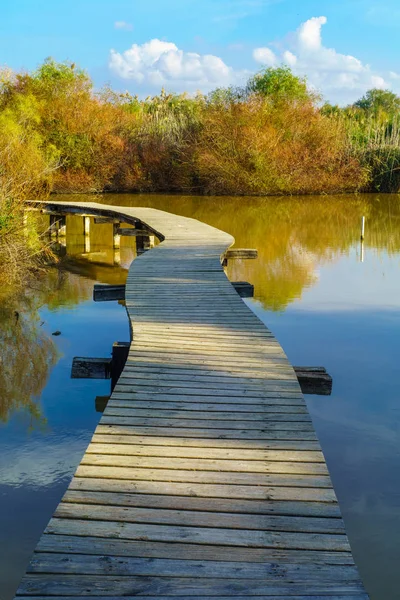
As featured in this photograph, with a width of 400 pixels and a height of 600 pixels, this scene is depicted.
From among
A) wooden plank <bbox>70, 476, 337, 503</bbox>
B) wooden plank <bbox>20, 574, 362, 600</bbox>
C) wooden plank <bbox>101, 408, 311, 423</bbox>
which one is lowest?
wooden plank <bbox>20, 574, 362, 600</bbox>

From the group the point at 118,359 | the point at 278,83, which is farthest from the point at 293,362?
the point at 278,83

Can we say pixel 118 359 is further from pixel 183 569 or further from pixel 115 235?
pixel 115 235

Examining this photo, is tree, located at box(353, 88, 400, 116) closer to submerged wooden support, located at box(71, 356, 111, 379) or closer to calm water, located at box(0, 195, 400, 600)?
calm water, located at box(0, 195, 400, 600)

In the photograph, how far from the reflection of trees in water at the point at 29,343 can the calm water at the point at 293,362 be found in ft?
0.05

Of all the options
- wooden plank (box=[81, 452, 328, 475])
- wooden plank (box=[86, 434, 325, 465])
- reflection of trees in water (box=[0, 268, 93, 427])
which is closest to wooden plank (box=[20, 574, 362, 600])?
wooden plank (box=[81, 452, 328, 475])

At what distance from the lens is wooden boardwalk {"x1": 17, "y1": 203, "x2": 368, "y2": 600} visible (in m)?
2.24

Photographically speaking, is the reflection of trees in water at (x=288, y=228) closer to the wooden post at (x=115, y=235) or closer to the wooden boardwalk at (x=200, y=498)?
the wooden post at (x=115, y=235)

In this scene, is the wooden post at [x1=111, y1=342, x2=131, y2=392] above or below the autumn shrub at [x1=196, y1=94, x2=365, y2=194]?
below

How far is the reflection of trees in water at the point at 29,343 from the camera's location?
564 centimetres

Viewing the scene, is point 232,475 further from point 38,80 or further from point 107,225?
point 38,80

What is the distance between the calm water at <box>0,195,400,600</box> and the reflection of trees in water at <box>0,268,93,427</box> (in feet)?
0.05

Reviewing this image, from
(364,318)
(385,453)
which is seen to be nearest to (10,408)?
(385,453)

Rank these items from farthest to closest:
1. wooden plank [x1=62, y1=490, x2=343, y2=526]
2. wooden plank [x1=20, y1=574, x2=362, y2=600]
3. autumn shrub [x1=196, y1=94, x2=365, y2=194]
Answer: autumn shrub [x1=196, y1=94, x2=365, y2=194] < wooden plank [x1=62, y1=490, x2=343, y2=526] < wooden plank [x1=20, y1=574, x2=362, y2=600]

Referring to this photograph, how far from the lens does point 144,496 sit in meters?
2.76
